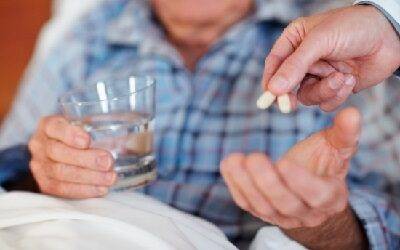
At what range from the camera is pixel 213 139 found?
3.79 ft

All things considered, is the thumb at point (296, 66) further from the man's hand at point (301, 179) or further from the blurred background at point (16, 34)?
the blurred background at point (16, 34)

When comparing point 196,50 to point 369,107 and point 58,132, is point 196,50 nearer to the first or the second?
point 369,107

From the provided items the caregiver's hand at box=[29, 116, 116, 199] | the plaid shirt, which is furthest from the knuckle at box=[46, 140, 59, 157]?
the plaid shirt

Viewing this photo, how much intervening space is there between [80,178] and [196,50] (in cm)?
50

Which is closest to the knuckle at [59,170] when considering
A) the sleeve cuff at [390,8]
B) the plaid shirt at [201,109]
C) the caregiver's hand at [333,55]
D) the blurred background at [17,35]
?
the plaid shirt at [201,109]

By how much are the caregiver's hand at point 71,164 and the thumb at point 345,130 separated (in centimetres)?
29

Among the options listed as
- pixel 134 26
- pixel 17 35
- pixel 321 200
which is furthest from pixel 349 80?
pixel 17 35

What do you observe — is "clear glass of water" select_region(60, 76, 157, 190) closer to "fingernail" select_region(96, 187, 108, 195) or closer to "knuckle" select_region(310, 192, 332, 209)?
"fingernail" select_region(96, 187, 108, 195)

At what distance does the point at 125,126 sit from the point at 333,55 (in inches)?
13.2

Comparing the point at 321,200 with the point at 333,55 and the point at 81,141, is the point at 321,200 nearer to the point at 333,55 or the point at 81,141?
the point at 333,55

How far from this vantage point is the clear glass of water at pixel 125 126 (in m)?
0.91

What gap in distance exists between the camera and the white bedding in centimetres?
71

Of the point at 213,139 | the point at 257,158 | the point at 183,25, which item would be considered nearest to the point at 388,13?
the point at 257,158

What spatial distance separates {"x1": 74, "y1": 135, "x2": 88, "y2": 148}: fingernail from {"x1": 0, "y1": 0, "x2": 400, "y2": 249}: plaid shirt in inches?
10.1
